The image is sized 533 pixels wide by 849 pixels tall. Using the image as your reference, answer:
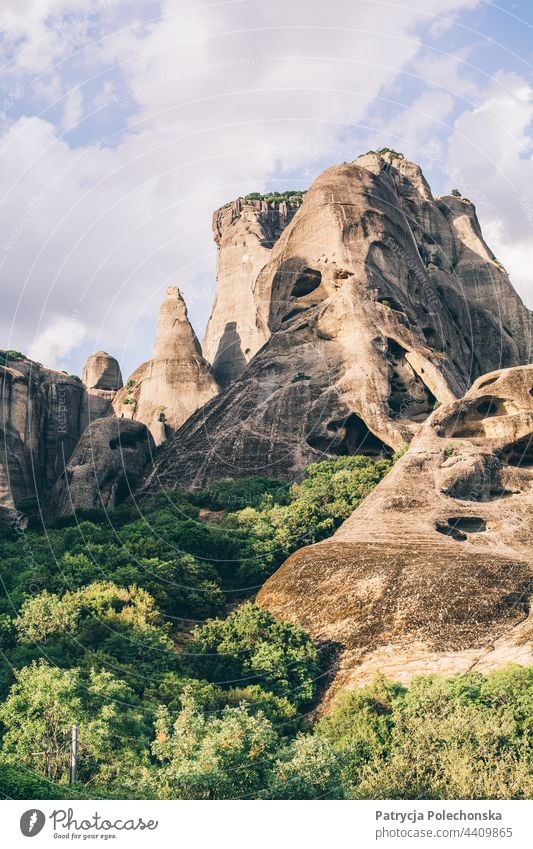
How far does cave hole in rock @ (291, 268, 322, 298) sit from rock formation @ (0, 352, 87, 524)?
64.2 feet

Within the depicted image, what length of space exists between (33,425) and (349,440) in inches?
969

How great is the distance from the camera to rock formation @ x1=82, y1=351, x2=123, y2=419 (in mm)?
87438

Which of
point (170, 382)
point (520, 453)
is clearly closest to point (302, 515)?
point (520, 453)

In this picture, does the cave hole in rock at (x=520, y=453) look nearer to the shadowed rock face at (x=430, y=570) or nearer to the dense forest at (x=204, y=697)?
the shadowed rock face at (x=430, y=570)

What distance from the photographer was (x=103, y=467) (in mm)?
66750

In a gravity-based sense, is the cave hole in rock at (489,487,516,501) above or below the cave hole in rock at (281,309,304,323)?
below

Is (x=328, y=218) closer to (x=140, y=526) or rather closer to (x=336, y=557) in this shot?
(x=140, y=526)

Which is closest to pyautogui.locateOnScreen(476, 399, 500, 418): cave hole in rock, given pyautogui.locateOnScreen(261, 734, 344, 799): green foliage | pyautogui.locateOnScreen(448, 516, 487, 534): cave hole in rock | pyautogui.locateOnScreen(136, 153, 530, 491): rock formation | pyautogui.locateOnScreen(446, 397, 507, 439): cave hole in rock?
pyautogui.locateOnScreen(446, 397, 507, 439): cave hole in rock

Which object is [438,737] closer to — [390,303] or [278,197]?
[390,303]

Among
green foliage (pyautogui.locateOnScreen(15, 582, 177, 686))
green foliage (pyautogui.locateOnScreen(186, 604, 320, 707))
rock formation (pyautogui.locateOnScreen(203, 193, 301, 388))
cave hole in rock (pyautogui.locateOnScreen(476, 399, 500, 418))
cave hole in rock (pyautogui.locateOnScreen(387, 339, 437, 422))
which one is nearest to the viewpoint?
green foliage (pyautogui.locateOnScreen(186, 604, 320, 707))

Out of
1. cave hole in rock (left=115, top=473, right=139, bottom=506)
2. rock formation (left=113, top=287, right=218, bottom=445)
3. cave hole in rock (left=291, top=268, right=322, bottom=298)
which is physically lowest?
cave hole in rock (left=115, top=473, right=139, bottom=506)

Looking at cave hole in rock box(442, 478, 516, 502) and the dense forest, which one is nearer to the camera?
the dense forest

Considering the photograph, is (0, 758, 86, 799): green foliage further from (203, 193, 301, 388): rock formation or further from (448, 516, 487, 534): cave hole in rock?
(203, 193, 301, 388): rock formation

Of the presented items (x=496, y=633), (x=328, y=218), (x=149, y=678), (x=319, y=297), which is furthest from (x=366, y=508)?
(x=328, y=218)
